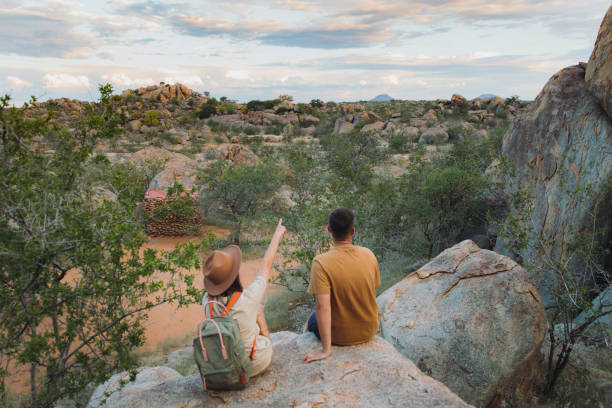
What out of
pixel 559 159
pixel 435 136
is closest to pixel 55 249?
pixel 559 159

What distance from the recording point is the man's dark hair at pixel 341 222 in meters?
3.05

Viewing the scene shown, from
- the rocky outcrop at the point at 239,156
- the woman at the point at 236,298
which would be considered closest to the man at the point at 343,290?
the woman at the point at 236,298

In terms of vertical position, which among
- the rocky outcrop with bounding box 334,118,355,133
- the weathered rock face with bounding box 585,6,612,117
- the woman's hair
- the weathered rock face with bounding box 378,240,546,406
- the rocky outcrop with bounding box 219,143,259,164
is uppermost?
the weathered rock face with bounding box 585,6,612,117

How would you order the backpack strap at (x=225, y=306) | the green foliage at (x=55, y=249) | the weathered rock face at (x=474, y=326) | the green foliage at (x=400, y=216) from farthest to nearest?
the green foliage at (x=400, y=216) → the weathered rock face at (x=474, y=326) → the green foliage at (x=55, y=249) → the backpack strap at (x=225, y=306)

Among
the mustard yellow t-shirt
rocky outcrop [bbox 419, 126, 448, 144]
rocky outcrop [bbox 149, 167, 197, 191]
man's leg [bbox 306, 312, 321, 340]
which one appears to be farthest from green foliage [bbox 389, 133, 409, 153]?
the mustard yellow t-shirt

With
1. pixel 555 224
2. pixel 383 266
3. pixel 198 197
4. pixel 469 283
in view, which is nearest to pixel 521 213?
pixel 555 224

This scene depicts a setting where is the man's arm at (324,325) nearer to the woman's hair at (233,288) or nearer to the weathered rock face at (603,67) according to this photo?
the woman's hair at (233,288)

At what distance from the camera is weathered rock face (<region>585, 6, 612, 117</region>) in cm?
531

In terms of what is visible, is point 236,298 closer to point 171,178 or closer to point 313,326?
point 313,326

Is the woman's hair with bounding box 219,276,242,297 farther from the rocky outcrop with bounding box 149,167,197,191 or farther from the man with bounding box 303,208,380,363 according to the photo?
the rocky outcrop with bounding box 149,167,197,191

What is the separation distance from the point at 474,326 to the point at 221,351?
2.67m

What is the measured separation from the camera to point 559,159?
5.90 meters

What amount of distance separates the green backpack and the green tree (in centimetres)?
830

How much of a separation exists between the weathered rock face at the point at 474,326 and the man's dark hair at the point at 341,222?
1.90 m
